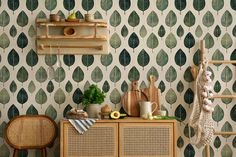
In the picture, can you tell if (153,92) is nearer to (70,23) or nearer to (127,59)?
(127,59)

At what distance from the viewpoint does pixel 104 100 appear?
4605mm

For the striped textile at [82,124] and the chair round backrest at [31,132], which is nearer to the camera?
the striped textile at [82,124]

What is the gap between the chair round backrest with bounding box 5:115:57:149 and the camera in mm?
4379

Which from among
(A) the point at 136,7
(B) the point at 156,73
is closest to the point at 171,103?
(B) the point at 156,73

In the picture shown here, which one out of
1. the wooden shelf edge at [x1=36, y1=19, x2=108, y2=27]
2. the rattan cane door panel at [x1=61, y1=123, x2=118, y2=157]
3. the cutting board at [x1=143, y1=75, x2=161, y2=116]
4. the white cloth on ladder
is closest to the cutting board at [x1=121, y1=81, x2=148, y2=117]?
the cutting board at [x1=143, y1=75, x2=161, y2=116]

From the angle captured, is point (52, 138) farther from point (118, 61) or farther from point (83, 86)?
point (118, 61)

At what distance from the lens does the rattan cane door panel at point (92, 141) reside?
13.8 feet

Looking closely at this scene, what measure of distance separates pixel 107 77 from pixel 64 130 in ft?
2.43

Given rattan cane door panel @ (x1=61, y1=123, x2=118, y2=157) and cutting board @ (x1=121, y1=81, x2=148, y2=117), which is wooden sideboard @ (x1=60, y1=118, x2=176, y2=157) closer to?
rattan cane door panel @ (x1=61, y1=123, x2=118, y2=157)

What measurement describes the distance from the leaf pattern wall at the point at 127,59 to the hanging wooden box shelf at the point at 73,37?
0.08 meters

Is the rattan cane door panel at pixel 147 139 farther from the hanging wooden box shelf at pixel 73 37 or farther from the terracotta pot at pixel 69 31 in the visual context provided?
the terracotta pot at pixel 69 31

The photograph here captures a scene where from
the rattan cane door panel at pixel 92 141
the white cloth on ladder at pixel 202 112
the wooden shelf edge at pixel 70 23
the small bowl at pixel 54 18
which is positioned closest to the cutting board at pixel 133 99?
the rattan cane door panel at pixel 92 141

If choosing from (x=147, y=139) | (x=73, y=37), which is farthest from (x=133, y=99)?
(x=73, y=37)

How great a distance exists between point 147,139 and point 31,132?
1106 millimetres
